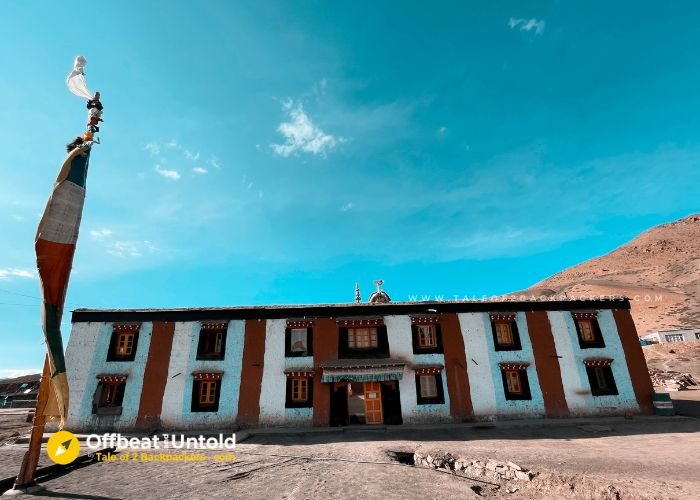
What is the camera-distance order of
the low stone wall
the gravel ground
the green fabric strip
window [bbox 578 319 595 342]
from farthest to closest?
window [bbox 578 319 595 342]
the low stone wall
the gravel ground
the green fabric strip

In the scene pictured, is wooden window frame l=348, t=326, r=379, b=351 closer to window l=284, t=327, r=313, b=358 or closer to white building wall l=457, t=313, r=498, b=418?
window l=284, t=327, r=313, b=358

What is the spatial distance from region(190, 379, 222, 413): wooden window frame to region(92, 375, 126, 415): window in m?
3.96

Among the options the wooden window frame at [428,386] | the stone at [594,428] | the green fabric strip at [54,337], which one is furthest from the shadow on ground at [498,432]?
the green fabric strip at [54,337]

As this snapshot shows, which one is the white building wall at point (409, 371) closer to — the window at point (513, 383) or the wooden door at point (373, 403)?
the wooden door at point (373, 403)

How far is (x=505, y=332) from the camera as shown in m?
20.5

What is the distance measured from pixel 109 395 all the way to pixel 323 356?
12.2 metres

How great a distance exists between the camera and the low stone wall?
10.3 meters

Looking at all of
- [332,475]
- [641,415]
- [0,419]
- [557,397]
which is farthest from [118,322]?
[641,415]

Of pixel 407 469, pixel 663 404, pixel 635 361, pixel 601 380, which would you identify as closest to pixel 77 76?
pixel 407 469

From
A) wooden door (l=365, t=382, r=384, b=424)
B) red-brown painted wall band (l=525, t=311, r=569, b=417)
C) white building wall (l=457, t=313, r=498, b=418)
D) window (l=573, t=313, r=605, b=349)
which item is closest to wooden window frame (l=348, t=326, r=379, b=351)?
wooden door (l=365, t=382, r=384, b=424)

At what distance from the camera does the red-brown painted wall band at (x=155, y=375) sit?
61.4 feet

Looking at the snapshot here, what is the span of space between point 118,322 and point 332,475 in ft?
54.5

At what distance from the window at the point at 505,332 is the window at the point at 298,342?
35.8 feet

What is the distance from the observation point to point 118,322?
2030cm
